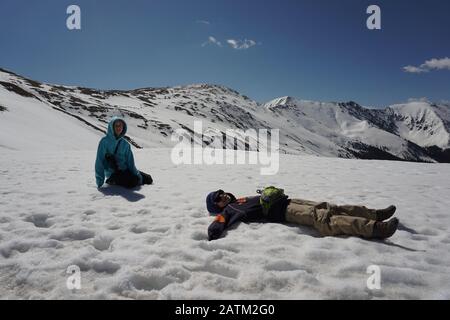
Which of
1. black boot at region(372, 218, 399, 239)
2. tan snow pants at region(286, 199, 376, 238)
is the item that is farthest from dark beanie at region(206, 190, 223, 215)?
black boot at region(372, 218, 399, 239)

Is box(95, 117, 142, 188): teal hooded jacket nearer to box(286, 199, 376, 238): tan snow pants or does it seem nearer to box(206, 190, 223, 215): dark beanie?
box(206, 190, 223, 215): dark beanie

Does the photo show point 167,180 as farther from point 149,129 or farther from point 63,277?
point 149,129

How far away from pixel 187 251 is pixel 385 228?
11.6 ft

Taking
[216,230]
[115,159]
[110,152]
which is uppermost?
[110,152]

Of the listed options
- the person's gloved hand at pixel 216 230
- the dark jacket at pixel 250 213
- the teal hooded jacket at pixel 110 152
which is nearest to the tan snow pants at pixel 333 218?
the dark jacket at pixel 250 213

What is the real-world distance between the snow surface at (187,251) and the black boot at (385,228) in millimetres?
198

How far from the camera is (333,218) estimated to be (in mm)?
5965

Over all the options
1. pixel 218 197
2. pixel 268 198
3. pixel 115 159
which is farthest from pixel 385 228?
pixel 115 159

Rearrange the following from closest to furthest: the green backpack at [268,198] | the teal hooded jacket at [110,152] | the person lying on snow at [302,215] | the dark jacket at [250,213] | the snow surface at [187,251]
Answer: the snow surface at [187,251]
the person lying on snow at [302,215]
the dark jacket at [250,213]
the green backpack at [268,198]
the teal hooded jacket at [110,152]

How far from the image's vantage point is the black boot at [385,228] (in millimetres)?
5340

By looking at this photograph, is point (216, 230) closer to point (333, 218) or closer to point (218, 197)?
point (218, 197)

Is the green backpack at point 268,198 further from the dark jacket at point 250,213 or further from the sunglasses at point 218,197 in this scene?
the sunglasses at point 218,197
